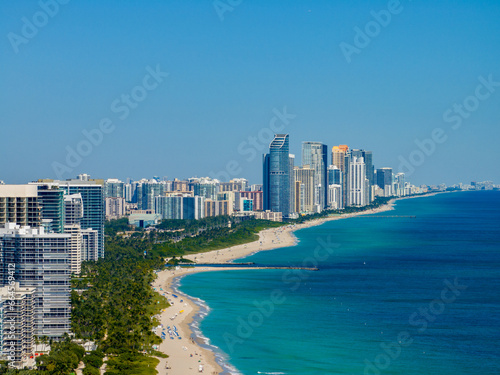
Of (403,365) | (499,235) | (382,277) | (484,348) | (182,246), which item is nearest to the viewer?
(403,365)

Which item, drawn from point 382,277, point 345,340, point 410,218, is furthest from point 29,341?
point 410,218

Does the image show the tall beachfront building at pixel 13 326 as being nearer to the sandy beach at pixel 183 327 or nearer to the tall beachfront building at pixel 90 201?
the sandy beach at pixel 183 327

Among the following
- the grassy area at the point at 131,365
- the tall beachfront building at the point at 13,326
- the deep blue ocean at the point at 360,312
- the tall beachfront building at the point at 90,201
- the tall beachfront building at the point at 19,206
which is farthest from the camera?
the tall beachfront building at the point at 90,201

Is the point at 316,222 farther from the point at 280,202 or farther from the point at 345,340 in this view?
the point at 345,340

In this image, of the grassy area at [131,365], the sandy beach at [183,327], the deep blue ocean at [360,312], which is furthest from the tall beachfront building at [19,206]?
the grassy area at [131,365]

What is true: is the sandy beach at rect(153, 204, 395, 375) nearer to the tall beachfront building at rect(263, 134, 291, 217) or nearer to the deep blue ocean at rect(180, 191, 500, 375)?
the deep blue ocean at rect(180, 191, 500, 375)

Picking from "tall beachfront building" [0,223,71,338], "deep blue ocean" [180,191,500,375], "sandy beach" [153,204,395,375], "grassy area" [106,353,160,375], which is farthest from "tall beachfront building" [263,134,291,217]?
"grassy area" [106,353,160,375]
